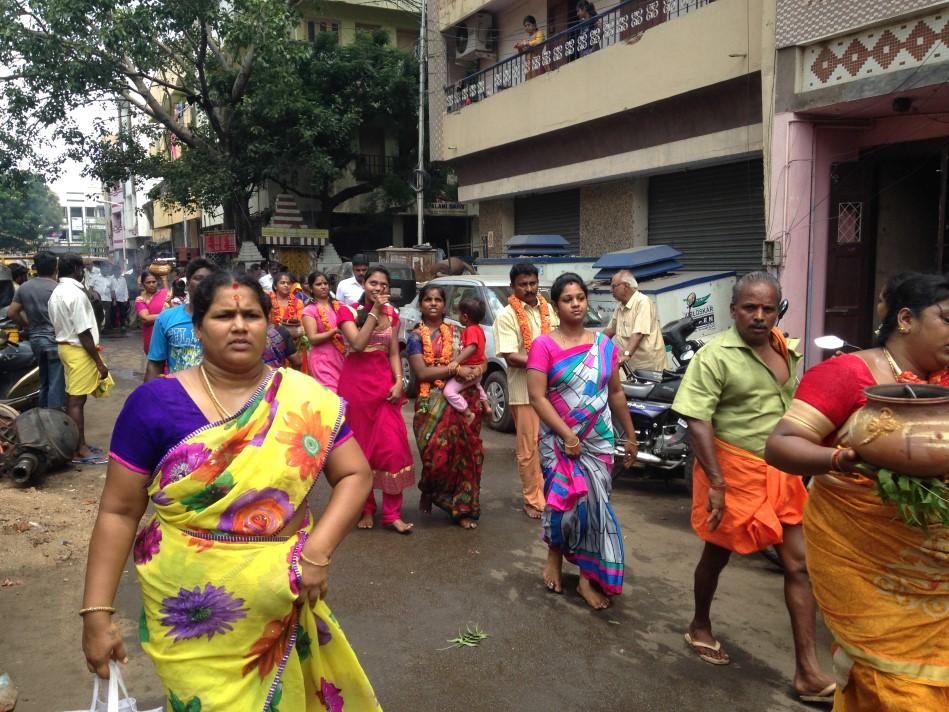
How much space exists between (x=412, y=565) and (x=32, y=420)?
12.8 ft

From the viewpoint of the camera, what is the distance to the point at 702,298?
9.39m

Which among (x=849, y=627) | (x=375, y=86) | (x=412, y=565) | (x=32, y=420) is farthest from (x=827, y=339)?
(x=375, y=86)

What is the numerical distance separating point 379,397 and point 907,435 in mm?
4066

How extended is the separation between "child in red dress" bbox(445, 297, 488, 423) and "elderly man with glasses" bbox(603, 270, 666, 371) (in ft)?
7.36

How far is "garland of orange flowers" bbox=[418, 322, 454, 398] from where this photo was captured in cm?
567

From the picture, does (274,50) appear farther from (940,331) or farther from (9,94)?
(940,331)

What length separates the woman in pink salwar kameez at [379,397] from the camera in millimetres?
5578

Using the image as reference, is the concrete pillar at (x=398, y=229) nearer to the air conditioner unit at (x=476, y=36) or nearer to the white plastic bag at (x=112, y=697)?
the air conditioner unit at (x=476, y=36)

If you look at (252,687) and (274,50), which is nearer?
(252,687)

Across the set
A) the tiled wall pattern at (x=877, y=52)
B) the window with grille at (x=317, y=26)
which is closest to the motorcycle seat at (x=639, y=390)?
the tiled wall pattern at (x=877, y=52)

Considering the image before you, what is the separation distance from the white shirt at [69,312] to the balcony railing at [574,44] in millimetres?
9180

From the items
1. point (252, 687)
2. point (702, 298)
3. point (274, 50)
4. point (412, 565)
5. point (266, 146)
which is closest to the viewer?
point (252, 687)

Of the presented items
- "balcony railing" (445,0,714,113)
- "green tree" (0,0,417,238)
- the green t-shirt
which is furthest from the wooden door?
"green tree" (0,0,417,238)

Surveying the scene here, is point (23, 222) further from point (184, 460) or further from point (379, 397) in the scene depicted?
point (184, 460)
